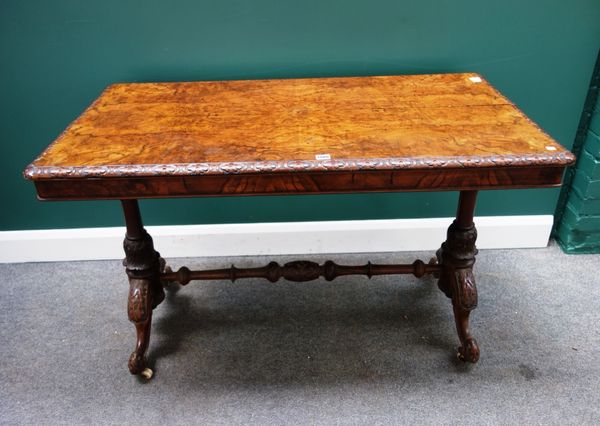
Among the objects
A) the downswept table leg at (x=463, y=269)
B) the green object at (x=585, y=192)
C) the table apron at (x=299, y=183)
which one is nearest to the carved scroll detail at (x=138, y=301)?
the table apron at (x=299, y=183)

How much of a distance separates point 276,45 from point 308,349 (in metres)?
1.00

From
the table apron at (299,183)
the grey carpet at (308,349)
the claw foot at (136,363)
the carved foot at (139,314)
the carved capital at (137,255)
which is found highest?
the table apron at (299,183)

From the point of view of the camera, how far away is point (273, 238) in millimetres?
1980

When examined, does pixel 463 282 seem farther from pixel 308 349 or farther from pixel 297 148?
pixel 297 148

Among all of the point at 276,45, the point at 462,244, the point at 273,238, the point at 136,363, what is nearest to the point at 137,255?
the point at 136,363

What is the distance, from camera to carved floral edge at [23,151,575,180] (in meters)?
1.08

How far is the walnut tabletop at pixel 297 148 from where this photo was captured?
3.59ft

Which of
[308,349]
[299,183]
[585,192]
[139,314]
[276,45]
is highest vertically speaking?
[276,45]

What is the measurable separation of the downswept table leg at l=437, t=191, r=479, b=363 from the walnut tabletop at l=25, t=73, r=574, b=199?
328 millimetres

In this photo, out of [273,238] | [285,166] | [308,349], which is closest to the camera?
[285,166]

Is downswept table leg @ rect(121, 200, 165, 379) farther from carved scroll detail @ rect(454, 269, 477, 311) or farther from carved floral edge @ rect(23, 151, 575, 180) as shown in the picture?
carved scroll detail @ rect(454, 269, 477, 311)

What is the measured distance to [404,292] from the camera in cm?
184

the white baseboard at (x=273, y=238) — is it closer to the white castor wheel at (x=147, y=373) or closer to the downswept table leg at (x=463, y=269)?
the downswept table leg at (x=463, y=269)

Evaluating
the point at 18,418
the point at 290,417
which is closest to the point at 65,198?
the point at 18,418
